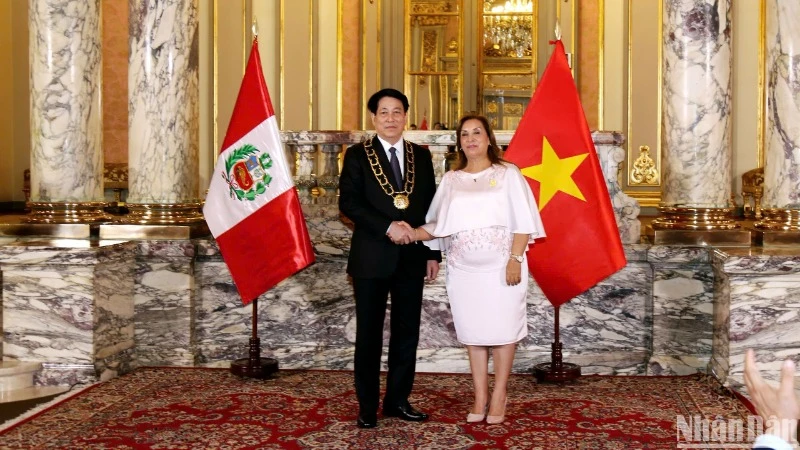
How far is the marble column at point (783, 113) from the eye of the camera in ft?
21.1


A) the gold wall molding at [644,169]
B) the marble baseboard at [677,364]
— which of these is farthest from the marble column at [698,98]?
the gold wall molding at [644,169]

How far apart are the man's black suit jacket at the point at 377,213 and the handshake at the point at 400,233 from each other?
3 cm

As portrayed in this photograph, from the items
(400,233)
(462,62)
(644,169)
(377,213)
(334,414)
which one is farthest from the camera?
(462,62)

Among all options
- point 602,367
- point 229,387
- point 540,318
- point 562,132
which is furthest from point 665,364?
point 229,387

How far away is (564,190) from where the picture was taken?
5.93 meters

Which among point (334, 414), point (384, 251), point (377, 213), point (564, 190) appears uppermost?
point (564, 190)

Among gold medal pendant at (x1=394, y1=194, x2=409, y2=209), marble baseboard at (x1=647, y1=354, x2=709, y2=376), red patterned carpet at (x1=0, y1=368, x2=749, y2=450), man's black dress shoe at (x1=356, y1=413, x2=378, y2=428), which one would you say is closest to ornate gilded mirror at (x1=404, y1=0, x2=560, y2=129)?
marble baseboard at (x1=647, y1=354, x2=709, y2=376)

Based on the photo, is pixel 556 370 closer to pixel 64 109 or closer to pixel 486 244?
pixel 486 244

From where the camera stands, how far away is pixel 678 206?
678 cm

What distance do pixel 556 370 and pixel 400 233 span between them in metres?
1.72

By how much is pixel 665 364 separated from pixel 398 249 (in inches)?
92.9

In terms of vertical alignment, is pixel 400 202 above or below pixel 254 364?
above

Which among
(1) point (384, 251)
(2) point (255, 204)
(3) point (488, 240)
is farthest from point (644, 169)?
(1) point (384, 251)

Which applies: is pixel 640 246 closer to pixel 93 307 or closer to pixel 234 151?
pixel 234 151
